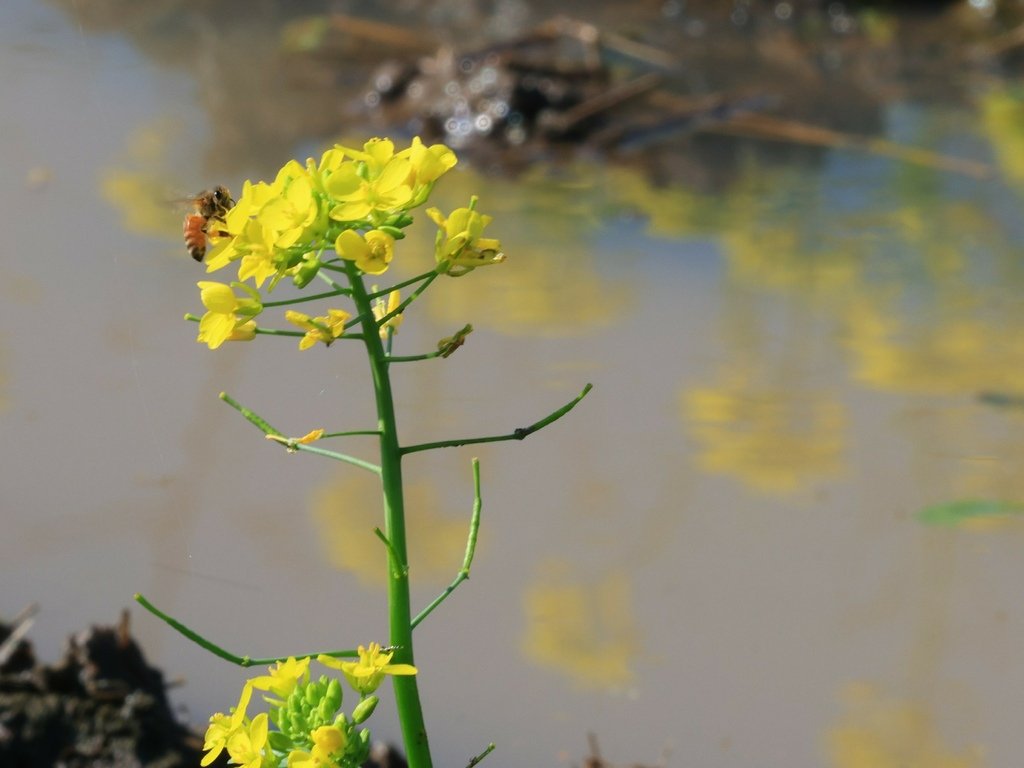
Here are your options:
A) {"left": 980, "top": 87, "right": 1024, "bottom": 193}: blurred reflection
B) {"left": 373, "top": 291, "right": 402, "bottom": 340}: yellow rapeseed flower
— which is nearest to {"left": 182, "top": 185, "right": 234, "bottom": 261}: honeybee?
{"left": 373, "top": 291, "right": 402, "bottom": 340}: yellow rapeseed flower

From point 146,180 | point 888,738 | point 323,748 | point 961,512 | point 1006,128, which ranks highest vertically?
point 146,180

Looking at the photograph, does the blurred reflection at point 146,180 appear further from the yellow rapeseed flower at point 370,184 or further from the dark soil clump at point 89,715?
the yellow rapeseed flower at point 370,184

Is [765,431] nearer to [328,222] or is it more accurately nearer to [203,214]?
[203,214]

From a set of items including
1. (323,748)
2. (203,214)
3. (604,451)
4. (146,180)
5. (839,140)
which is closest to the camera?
(323,748)

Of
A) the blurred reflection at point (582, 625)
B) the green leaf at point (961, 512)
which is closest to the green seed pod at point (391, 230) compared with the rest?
the blurred reflection at point (582, 625)

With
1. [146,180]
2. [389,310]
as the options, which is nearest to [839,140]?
[146,180]
